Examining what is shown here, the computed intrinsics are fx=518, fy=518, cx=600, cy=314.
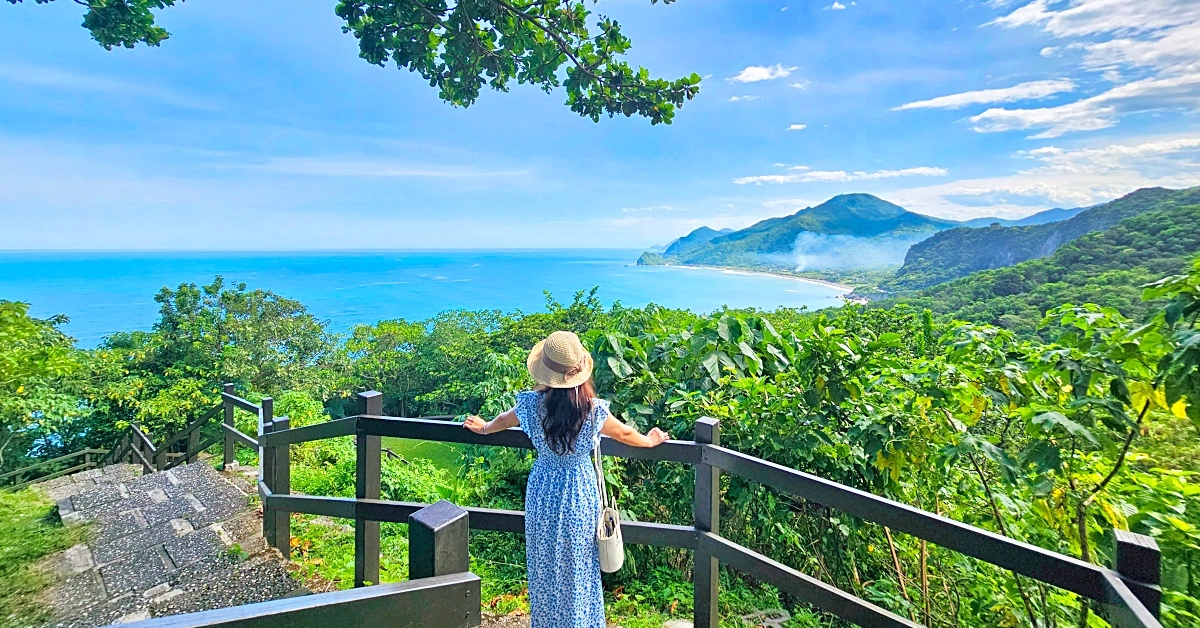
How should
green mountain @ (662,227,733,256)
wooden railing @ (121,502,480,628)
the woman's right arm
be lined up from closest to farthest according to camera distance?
wooden railing @ (121,502,480,628) → the woman's right arm → green mountain @ (662,227,733,256)

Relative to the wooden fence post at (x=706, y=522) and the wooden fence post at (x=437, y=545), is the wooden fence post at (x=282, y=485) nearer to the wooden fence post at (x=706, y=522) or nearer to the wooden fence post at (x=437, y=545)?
the wooden fence post at (x=706, y=522)

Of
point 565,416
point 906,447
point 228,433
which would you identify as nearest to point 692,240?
point 228,433

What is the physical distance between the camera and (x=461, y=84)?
13.6ft

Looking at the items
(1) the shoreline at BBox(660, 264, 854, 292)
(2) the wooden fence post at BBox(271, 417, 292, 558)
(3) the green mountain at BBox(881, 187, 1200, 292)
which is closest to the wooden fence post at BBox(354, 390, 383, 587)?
(2) the wooden fence post at BBox(271, 417, 292, 558)

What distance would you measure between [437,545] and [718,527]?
1.81 meters

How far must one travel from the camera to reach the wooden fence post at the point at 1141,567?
3.85 ft

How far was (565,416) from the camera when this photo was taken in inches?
83.9

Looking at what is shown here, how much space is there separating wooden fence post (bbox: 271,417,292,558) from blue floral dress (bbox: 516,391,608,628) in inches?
83.8

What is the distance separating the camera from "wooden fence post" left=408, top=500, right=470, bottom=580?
0.91 metres

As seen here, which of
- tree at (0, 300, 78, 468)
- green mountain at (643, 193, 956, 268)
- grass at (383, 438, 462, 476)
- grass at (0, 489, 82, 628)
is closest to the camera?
grass at (0, 489, 82, 628)

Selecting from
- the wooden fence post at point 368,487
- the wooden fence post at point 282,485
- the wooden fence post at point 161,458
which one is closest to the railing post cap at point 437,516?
the wooden fence post at point 368,487

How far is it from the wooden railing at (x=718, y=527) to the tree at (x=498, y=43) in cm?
264

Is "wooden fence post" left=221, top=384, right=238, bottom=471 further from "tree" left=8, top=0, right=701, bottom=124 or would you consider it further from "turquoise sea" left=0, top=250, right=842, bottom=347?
"turquoise sea" left=0, top=250, right=842, bottom=347

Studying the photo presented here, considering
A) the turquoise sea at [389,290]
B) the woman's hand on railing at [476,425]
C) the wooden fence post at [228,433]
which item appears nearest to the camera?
the woman's hand on railing at [476,425]
